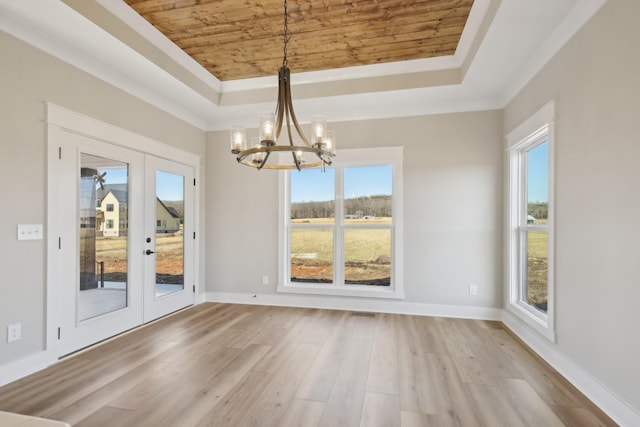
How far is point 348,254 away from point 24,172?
11.8 ft

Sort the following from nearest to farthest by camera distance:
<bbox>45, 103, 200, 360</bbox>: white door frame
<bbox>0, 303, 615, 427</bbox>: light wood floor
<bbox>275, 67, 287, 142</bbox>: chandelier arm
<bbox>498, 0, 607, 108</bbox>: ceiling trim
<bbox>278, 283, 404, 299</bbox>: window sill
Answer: <bbox>0, 303, 615, 427</bbox>: light wood floor → <bbox>498, 0, 607, 108</bbox>: ceiling trim → <bbox>275, 67, 287, 142</bbox>: chandelier arm → <bbox>45, 103, 200, 360</bbox>: white door frame → <bbox>278, 283, 404, 299</bbox>: window sill

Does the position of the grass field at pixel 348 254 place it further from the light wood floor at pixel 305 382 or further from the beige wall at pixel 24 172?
the beige wall at pixel 24 172

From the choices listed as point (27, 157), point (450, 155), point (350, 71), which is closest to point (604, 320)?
point (450, 155)

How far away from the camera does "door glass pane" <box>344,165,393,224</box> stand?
456 centimetres

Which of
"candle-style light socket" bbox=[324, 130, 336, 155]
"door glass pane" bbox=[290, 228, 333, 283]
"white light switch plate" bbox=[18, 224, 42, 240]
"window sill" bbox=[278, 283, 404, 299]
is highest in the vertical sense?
"candle-style light socket" bbox=[324, 130, 336, 155]

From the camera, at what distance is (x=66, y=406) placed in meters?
2.17

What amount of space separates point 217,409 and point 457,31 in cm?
385

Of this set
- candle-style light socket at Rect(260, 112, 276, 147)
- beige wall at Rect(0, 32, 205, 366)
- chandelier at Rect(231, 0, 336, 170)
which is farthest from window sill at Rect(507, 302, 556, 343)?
beige wall at Rect(0, 32, 205, 366)

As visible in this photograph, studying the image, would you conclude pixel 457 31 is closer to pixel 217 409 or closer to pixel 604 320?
pixel 604 320

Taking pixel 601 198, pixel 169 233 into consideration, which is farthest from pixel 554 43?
pixel 169 233

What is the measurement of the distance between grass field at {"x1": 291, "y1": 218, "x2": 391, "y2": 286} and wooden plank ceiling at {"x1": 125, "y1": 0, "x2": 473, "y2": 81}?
2.15 meters

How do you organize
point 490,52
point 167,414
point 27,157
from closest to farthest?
1. point 167,414
2. point 27,157
3. point 490,52

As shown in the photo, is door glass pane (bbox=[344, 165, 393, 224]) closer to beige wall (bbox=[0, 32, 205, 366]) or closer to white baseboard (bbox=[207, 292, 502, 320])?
white baseboard (bbox=[207, 292, 502, 320])

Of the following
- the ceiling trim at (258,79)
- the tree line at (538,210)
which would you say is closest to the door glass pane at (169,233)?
the ceiling trim at (258,79)
